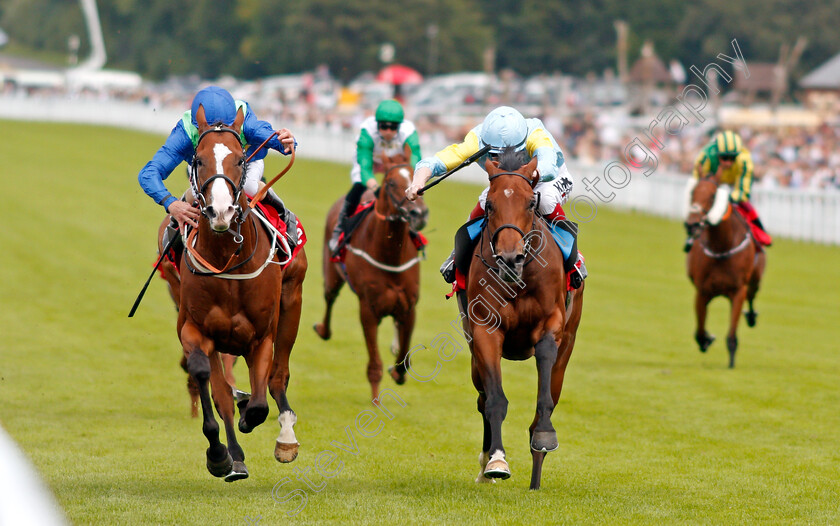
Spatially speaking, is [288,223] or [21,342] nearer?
[288,223]

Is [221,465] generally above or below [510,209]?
below

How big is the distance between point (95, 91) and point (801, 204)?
34613mm

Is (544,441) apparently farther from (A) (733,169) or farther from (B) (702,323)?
(A) (733,169)

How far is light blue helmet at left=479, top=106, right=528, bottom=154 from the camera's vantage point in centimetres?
671

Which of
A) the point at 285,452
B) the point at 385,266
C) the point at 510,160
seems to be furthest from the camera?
the point at 385,266

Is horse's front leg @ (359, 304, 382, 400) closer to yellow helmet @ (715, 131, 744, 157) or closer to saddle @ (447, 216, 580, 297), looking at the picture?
saddle @ (447, 216, 580, 297)

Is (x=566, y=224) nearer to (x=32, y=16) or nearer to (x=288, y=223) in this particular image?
(x=288, y=223)

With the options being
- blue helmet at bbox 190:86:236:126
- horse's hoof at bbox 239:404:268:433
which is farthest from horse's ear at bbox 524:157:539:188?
horse's hoof at bbox 239:404:268:433

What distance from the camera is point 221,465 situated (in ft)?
20.5

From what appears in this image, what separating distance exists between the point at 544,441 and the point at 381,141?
4678 mm

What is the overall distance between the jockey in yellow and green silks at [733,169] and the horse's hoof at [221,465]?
7412 mm

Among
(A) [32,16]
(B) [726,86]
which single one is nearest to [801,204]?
(B) [726,86]

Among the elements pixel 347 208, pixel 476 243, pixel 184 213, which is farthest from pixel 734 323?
pixel 184 213

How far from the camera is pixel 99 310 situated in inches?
613
